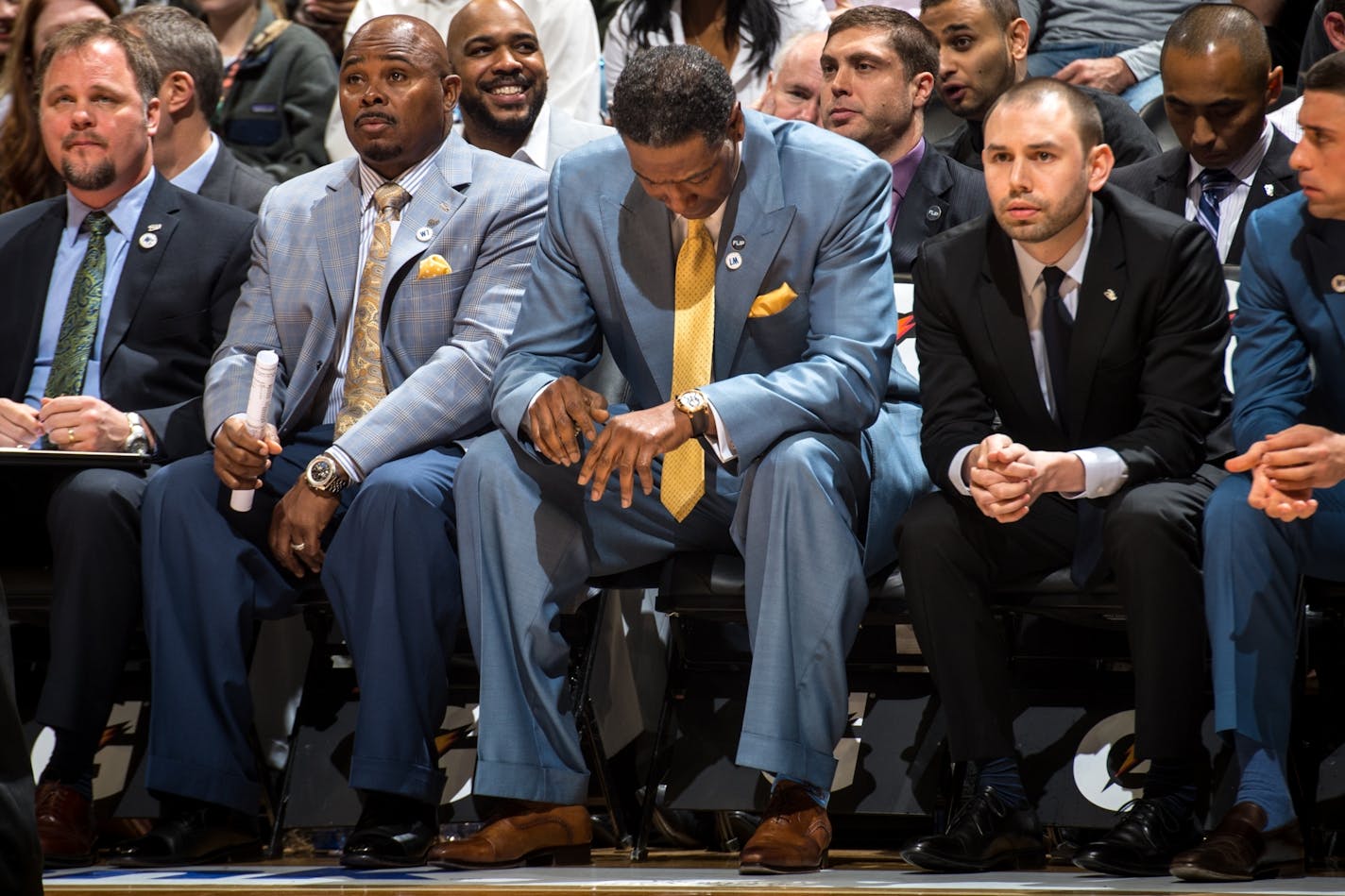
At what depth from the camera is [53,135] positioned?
411 centimetres

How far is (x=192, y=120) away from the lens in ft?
15.9

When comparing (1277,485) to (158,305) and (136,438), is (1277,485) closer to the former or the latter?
(136,438)

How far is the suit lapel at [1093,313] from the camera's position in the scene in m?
3.28

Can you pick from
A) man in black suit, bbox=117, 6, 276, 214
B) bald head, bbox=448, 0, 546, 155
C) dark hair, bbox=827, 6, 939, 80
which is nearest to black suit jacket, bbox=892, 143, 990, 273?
dark hair, bbox=827, 6, 939, 80

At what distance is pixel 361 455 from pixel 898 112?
1.84 meters

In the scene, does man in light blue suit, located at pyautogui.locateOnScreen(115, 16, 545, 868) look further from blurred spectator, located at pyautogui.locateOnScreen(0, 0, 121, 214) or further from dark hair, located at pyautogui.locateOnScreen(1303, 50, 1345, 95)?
dark hair, located at pyautogui.locateOnScreen(1303, 50, 1345, 95)

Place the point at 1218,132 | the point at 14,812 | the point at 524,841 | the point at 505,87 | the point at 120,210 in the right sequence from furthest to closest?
the point at 505,87, the point at 1218,132, the point at 120,210, the point at 524,841, the point at 14,812

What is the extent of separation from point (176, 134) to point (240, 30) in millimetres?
1375

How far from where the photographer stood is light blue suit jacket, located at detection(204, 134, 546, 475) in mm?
3723

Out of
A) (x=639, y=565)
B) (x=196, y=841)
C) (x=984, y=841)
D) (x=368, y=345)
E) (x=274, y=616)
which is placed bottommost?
(x=196, y=841)

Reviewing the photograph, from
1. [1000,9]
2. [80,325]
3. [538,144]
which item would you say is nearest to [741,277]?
[80,325]

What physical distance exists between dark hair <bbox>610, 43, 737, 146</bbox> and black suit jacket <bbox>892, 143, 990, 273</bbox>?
43.4 inches

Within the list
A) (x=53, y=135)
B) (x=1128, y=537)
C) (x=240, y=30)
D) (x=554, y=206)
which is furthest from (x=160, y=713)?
(x=240, y=30)

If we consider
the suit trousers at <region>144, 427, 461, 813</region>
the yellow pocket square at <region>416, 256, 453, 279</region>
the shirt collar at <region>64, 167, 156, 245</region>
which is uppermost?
the shirt collar at <region>64, 167, 156, 245</region>
